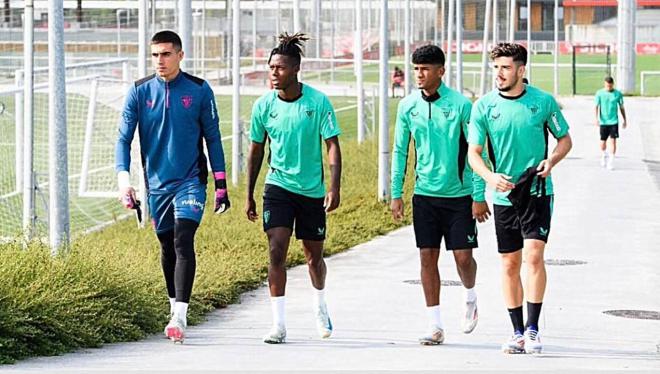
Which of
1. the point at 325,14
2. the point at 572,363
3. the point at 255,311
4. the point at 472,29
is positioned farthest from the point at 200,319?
the point at 472,29

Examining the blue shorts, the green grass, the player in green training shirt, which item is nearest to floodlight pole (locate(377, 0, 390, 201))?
the green grass

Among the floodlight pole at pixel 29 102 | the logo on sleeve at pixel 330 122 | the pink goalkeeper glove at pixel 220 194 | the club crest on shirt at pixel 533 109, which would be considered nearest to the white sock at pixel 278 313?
the pink goalkeeper glove at pixel 220 194

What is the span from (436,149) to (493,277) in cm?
417

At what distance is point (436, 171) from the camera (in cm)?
1082

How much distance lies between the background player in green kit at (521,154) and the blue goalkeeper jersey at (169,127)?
5.95 feet

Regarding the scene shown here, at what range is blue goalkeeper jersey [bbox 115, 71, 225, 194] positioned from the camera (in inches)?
425

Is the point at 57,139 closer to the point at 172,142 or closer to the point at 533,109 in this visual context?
the point at 172,142

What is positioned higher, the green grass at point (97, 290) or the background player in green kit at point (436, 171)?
the background player in green kit at point (436, 171)

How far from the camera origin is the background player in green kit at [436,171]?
424 inches

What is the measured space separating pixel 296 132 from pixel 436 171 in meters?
0.95

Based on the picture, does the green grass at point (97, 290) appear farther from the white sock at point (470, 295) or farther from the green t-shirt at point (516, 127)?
the green t-shirt at point (516, 127)

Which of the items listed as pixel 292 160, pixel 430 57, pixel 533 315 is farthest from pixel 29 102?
pixel 533 315

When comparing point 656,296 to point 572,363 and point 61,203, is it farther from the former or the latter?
point 61,203

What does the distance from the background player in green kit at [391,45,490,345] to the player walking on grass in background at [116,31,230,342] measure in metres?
1.29
